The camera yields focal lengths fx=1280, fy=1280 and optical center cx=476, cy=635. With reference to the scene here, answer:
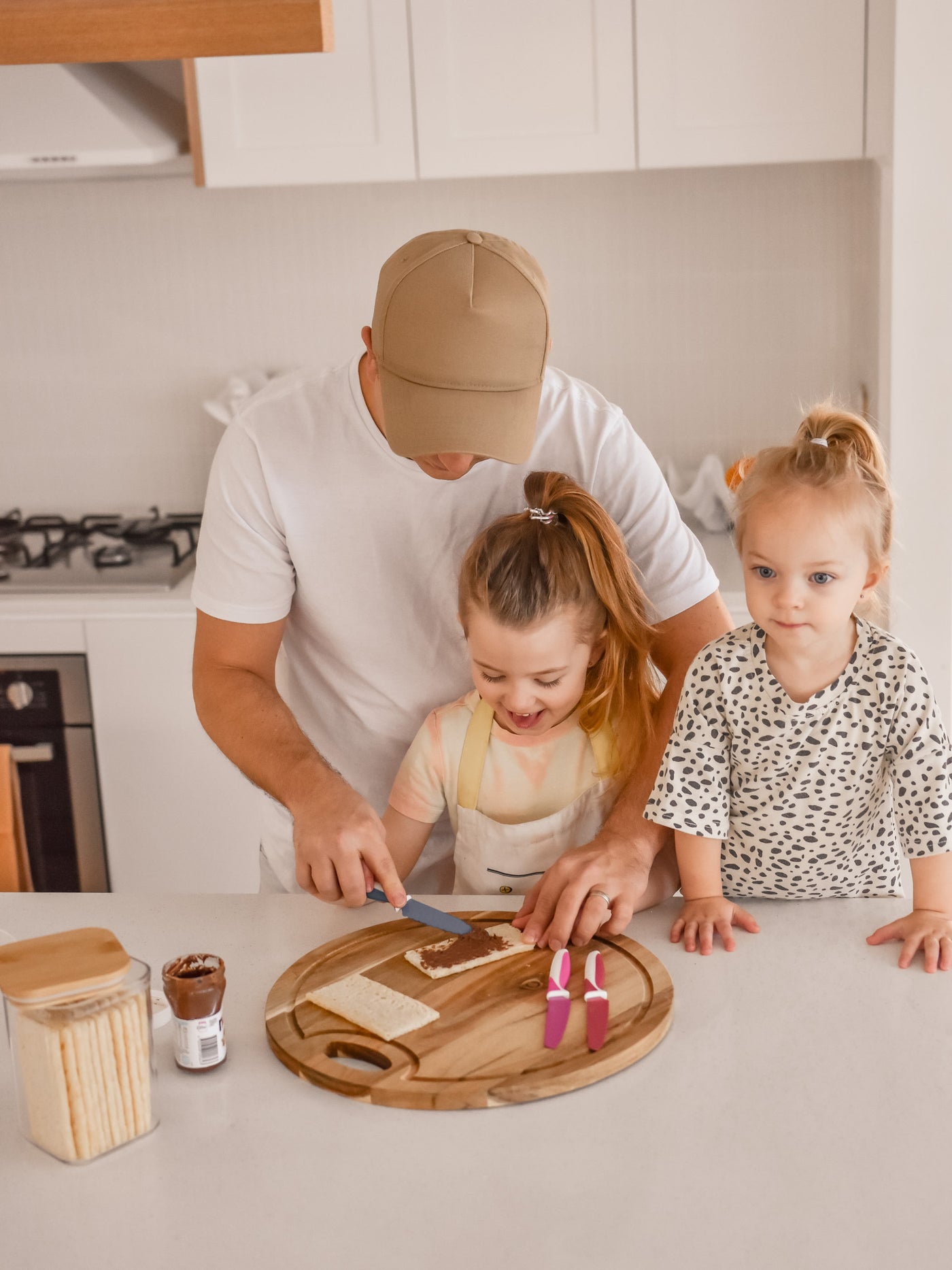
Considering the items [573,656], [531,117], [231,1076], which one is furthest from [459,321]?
[531,117]

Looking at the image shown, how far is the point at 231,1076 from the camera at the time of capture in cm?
103

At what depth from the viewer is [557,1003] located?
1.04 meters

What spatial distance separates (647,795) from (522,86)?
1628mm

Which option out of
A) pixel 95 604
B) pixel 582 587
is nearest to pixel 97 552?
pixel 95 604

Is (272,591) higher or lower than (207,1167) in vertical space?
higher

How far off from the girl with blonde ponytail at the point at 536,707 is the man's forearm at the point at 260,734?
16 centimetres

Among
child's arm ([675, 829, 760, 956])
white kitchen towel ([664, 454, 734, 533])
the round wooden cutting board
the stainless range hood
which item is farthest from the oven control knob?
child's arm ([675, 829, 760, 956])

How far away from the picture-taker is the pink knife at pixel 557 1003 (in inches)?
40.3

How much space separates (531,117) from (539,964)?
1.85 m

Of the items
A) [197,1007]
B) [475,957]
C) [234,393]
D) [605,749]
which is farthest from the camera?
[234,393]

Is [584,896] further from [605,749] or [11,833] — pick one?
[11,833]

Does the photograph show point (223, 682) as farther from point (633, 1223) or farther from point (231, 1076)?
point (633, 1223)

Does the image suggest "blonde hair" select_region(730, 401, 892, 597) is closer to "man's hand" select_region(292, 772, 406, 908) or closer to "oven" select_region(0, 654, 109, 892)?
"man's hand" select_region(292, 772, 406, 908)

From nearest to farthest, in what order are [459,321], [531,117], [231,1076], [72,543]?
1. [231,1076]
2. [459,321]
3. [531,117]
4. [72,543]
